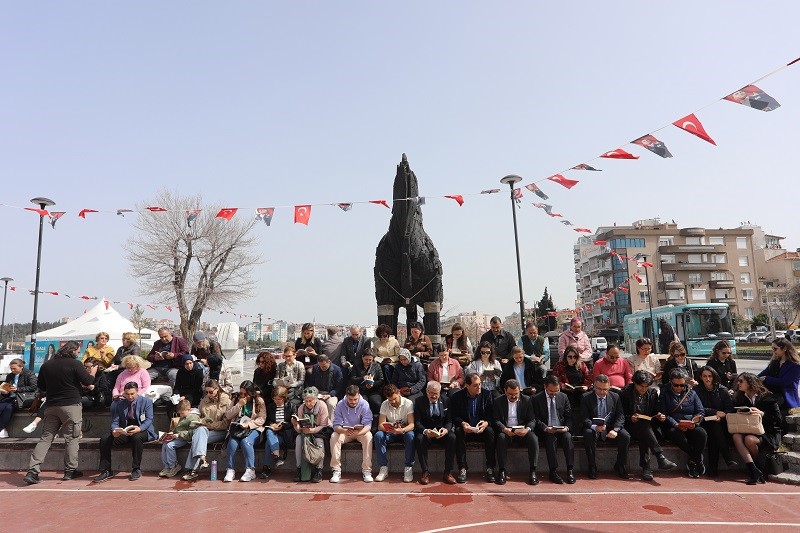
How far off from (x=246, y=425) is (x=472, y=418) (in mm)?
3268

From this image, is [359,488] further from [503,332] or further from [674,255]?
[674,255]

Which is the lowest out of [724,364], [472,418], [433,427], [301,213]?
[433,427]

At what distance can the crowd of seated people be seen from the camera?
6.93 metres

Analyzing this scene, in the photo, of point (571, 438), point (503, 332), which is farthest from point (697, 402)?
point (503, 332)

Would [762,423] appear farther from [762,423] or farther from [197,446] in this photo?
[197,446]

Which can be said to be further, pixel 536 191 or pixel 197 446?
pixel 536 191

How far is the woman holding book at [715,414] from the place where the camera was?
6922mm

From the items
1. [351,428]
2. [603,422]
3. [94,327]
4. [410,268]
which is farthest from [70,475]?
[94,327]

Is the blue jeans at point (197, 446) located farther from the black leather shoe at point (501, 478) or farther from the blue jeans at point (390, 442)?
the black leather shoe at point (501, 478)

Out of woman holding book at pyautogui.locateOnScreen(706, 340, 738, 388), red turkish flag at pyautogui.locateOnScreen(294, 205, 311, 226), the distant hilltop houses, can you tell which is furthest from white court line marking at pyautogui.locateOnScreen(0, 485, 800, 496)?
the distant hilltop houses

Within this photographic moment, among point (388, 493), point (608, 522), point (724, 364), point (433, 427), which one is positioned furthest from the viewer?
point (724, 364)

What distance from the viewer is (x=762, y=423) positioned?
6785mm

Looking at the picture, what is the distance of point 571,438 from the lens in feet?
23.0

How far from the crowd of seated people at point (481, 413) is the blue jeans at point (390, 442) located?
0.05 feet
